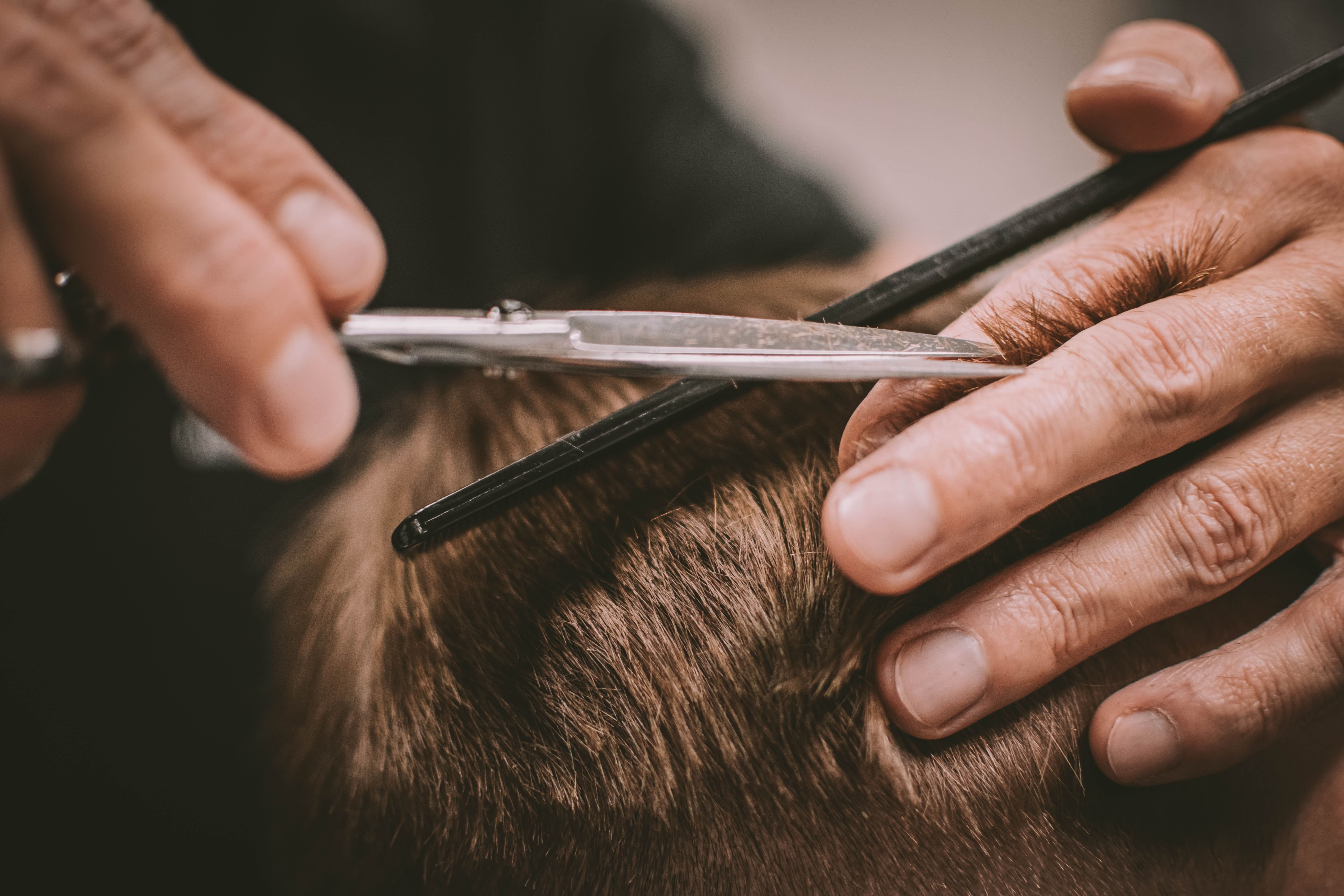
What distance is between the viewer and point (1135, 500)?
50 cm

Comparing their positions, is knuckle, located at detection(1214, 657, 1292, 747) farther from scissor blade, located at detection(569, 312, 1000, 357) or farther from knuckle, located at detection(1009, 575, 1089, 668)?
scissor blade, located at detection(569, 312, 1000, 357)

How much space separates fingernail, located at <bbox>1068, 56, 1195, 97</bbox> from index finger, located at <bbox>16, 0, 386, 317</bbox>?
61 centimetres

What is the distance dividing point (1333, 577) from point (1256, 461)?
110 millimetres

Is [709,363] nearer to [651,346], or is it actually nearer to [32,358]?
[651,346]

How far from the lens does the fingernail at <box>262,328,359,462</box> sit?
0.39 meters

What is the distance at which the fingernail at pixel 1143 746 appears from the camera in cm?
45

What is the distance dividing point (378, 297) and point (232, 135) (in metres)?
0.92

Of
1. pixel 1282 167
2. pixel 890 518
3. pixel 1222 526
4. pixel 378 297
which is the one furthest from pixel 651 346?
pixel 378 297

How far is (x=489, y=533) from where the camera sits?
51 cm

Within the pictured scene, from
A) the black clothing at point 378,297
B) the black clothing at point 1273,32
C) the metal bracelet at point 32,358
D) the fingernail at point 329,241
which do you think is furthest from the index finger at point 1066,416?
the black clothing at point 1273,32

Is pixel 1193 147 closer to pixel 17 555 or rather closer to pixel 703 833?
pixel 703 833

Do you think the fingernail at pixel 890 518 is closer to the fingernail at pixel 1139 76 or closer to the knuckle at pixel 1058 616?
the knuckle at pixel 1058 616

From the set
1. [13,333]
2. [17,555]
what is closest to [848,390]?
[13,333]

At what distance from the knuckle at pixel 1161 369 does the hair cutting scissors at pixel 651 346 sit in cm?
10
